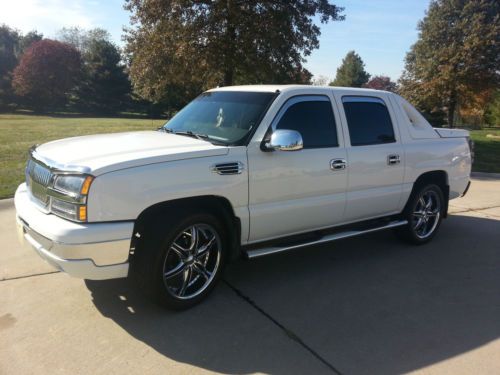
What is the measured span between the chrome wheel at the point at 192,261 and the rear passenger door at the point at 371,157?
5.43ft

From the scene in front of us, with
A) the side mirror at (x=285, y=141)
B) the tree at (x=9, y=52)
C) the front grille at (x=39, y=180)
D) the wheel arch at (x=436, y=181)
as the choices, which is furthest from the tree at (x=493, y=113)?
the tree at (x=9, y=52)

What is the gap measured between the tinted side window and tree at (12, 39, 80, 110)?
2353 inches

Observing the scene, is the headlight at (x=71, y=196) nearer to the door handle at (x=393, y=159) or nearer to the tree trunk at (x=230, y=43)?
the door handle at (x=393, y=159)

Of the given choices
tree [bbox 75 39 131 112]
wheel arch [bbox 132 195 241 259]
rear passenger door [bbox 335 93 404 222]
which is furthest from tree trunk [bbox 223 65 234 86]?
tree [bbox 75 39 131 112]

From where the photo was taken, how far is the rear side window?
15.8 feet

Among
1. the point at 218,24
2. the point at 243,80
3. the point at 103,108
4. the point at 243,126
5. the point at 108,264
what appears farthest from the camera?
the point at 103,108

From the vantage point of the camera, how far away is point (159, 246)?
3506 mm

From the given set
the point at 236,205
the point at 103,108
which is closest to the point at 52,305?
the point at 236,205

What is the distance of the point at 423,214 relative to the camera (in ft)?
19.1

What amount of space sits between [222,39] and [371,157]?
7.81 metres

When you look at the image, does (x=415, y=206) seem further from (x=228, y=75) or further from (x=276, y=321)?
(x=228, y=75)

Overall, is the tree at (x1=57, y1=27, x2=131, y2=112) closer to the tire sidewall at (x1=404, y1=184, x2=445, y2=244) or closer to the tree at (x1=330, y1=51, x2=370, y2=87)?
the tree at (x1=330, y1=51, x2=370, y2=87)

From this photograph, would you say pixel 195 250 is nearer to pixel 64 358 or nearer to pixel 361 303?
pixel 64 358

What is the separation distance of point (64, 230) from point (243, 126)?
6.05 feet
